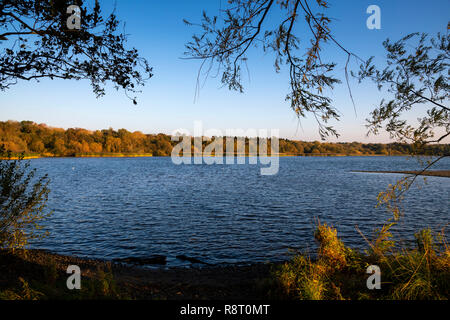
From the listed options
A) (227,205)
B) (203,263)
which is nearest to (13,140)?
(227,205)

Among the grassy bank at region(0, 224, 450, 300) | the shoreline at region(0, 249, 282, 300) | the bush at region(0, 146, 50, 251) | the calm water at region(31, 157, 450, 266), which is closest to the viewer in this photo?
the grassy bank at region(0, 224, 450, 300)

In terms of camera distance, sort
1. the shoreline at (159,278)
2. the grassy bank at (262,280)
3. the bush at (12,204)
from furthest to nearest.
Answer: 1. the bush at (12,204)
2. the shoreline at (159,278)
3. the grassy bank at (262,280)

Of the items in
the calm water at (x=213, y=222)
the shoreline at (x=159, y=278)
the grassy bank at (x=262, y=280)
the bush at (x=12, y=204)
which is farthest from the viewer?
the calm water at (x=213, y=222)

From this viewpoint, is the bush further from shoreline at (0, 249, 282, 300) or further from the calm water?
the calm water

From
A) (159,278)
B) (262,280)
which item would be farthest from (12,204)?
(262,280)

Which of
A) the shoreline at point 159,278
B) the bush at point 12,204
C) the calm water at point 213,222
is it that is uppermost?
the bush at point 12,204

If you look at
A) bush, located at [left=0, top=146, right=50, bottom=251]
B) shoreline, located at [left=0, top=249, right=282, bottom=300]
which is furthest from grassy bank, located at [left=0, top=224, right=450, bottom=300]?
bush, located at [left=0, top=146, right=50, bottom=251]

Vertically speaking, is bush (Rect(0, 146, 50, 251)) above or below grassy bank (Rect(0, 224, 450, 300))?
above

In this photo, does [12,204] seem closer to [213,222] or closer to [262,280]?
[262,280]

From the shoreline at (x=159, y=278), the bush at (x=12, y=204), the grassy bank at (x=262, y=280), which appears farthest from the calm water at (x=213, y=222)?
the bush at (x=12, y=204)

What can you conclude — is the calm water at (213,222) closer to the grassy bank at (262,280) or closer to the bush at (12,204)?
the grassy bank at (262,280)

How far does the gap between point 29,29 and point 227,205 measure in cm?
2311

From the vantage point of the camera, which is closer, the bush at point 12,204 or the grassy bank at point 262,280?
the grassy bank at point 262,280
